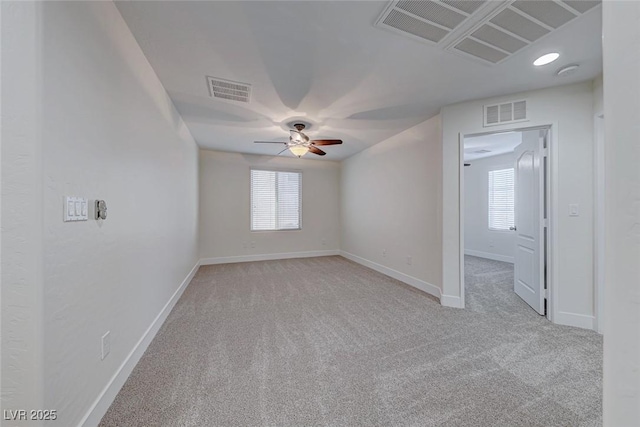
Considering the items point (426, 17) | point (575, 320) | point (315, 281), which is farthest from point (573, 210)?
point (315, 281)

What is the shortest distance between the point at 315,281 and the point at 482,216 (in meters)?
5.00

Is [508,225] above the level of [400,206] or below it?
below

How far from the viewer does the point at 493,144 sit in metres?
4.89

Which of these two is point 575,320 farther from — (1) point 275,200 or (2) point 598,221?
(1) point 275,200

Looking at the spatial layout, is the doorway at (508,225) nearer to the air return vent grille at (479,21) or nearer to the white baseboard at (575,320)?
the white baseboard at (575,320)

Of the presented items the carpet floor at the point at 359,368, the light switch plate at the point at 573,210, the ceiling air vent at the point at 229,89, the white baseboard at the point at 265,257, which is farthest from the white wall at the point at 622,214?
the white baseboard at the point at 265,257

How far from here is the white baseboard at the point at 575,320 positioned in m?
2.35

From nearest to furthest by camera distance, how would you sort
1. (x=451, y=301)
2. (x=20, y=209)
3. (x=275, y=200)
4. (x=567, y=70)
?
(x=20, y=209)
(x=567, y=70)
(x=451, y=301)
(x=275, y=200)

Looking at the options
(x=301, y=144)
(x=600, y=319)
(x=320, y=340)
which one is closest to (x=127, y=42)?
(x=301, y=144)

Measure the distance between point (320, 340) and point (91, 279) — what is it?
5.66 ft

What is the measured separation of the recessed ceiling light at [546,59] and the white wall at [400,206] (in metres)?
1.13

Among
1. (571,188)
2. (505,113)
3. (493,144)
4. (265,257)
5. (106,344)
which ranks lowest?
(265,257)

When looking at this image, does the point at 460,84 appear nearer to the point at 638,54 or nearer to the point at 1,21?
the point at 638,54

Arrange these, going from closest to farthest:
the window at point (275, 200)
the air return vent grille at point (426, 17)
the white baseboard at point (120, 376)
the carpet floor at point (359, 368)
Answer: the white baseboard at point (120, 376), the carpet floor at point (359, 368), the air return vent grille at point (426, 17), the window at point (275, 200)
